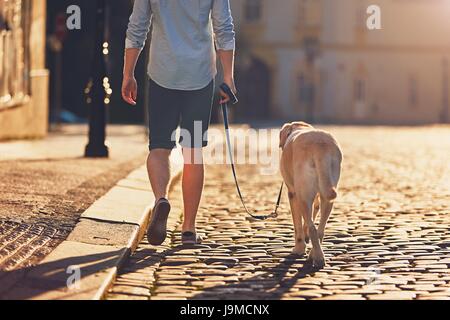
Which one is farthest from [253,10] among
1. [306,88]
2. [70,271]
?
[70,271]

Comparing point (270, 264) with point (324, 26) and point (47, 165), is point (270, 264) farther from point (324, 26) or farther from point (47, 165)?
point (324, 26)

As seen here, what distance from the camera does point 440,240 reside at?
8.65m

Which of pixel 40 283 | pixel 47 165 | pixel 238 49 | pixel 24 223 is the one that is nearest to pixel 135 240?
pixel 24 223

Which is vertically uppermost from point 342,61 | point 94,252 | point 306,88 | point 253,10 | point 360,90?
point 253,10

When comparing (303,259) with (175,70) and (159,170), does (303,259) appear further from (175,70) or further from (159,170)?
(175,70)

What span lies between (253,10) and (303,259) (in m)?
56.3

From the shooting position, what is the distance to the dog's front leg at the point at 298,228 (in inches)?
311

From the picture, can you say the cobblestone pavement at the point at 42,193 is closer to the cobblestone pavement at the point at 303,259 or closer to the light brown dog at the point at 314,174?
the cobblestone pavement at the point at 303,259

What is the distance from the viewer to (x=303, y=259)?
7.77m

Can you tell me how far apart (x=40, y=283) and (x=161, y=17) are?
2.68 m

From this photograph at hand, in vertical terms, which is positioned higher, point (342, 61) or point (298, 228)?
point (298, 228)

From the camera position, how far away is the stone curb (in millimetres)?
5812

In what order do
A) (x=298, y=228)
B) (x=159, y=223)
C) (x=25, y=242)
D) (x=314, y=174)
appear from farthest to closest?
(x=298, y=228) < (x=159, y=223) < (x=314, y=174) < (x=25, y=242)

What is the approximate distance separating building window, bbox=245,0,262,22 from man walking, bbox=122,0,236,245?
5529 cm
